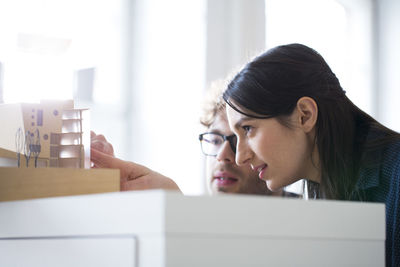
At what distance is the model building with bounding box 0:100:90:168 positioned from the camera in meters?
0.94

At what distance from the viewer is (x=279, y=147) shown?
146 cm

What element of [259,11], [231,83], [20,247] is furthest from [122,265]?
[259,11]

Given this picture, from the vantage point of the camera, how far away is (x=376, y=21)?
162 inches

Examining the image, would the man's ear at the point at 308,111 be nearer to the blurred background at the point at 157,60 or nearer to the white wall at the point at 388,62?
the blurred background at the point at 157,60

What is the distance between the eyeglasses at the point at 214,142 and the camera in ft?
6.48

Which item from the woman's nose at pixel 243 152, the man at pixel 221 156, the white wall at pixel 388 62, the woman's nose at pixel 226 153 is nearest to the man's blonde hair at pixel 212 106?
the man at pixel 221 156

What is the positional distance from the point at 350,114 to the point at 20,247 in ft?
3.34

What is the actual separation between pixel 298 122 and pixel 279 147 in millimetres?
84

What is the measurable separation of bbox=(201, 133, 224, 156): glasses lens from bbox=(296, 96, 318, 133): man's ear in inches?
23.4

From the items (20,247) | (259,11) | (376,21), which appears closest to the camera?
(20,247)

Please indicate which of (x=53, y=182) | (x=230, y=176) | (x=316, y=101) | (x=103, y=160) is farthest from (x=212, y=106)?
(x=53, y=182)

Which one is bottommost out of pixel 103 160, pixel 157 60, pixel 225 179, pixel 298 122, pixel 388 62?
pixel 225 179

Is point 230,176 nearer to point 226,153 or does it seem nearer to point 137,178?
point 226,153

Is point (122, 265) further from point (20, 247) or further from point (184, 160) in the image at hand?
point (184, 160)
